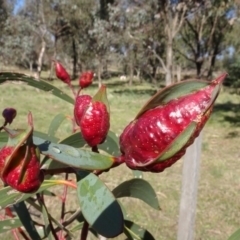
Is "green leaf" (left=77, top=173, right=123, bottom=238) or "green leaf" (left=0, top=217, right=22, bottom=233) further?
"green leaf" (left=0, top=217, right=22, bottom=233)

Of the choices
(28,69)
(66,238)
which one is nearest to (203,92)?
(66,238)

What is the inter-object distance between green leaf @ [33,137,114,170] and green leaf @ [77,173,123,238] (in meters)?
0.04

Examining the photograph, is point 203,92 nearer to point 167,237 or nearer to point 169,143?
point 169,143

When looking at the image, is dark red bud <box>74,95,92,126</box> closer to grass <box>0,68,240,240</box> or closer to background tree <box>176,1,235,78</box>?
grass <box>0,68,240,240</box>

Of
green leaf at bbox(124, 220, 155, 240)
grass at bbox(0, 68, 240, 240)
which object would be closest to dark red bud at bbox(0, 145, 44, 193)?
green leaf at bbox(124, 220, 155, 240)

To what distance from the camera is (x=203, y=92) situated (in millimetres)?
369

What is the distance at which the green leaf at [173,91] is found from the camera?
378mm

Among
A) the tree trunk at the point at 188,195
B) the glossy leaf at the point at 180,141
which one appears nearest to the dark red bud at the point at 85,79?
the glossy leaf at the point at 180,141

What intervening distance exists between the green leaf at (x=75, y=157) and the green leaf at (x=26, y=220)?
0.48 meters

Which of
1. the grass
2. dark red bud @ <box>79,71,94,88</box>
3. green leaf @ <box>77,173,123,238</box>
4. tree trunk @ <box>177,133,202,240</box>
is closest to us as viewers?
green leaf @ <box>77,173,123,238</box>

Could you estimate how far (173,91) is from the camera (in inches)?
15.3

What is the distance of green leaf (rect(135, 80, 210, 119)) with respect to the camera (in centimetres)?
38

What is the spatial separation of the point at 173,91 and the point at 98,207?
0.51ft

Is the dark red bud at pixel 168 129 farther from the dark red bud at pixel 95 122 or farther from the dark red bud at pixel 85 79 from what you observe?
the dark red bud at pixel 85 79
